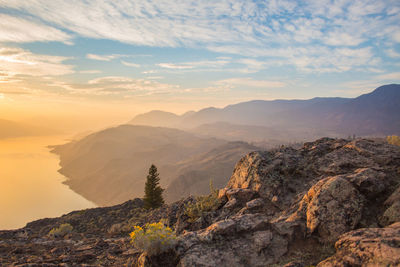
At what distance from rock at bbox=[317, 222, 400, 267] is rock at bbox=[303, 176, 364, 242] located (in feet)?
2.84

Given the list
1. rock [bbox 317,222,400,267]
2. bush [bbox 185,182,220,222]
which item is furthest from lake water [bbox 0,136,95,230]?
rock [bbox 317,222,400,267]

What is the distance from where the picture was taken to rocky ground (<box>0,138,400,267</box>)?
573cm

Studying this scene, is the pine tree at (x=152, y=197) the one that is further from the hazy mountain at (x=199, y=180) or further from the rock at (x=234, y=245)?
the hazy mountain at (x=199, y=180)

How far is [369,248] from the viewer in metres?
4.65

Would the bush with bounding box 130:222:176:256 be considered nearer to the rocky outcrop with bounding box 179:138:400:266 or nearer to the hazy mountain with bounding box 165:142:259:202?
the rocky outcrop with bounding box 179:138:400:266

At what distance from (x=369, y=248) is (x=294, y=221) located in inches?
96.4

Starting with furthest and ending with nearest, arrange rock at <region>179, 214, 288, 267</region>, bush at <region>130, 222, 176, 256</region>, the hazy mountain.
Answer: the hazy mountain < bush at <region>130, 222, 176, 256</region> < rock at <region>179, 214, 288, 267</region>

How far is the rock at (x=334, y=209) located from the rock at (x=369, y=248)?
2.84ft

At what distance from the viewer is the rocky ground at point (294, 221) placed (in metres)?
5.73

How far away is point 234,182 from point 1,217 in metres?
120

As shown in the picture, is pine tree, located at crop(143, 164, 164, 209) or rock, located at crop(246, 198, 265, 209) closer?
rock, located at crop(246, 198, 265, 209)

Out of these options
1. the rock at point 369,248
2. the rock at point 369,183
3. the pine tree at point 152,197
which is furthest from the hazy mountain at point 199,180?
the rock at point 369,248

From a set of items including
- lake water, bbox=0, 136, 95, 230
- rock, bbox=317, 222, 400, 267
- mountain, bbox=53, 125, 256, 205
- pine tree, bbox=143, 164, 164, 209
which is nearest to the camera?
rock, bbox=317, 222, 400, 267

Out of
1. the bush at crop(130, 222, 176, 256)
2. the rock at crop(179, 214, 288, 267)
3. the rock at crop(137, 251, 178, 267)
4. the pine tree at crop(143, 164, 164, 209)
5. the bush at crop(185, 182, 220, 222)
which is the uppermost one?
the bush at crop(130, 222, 176, 256)
